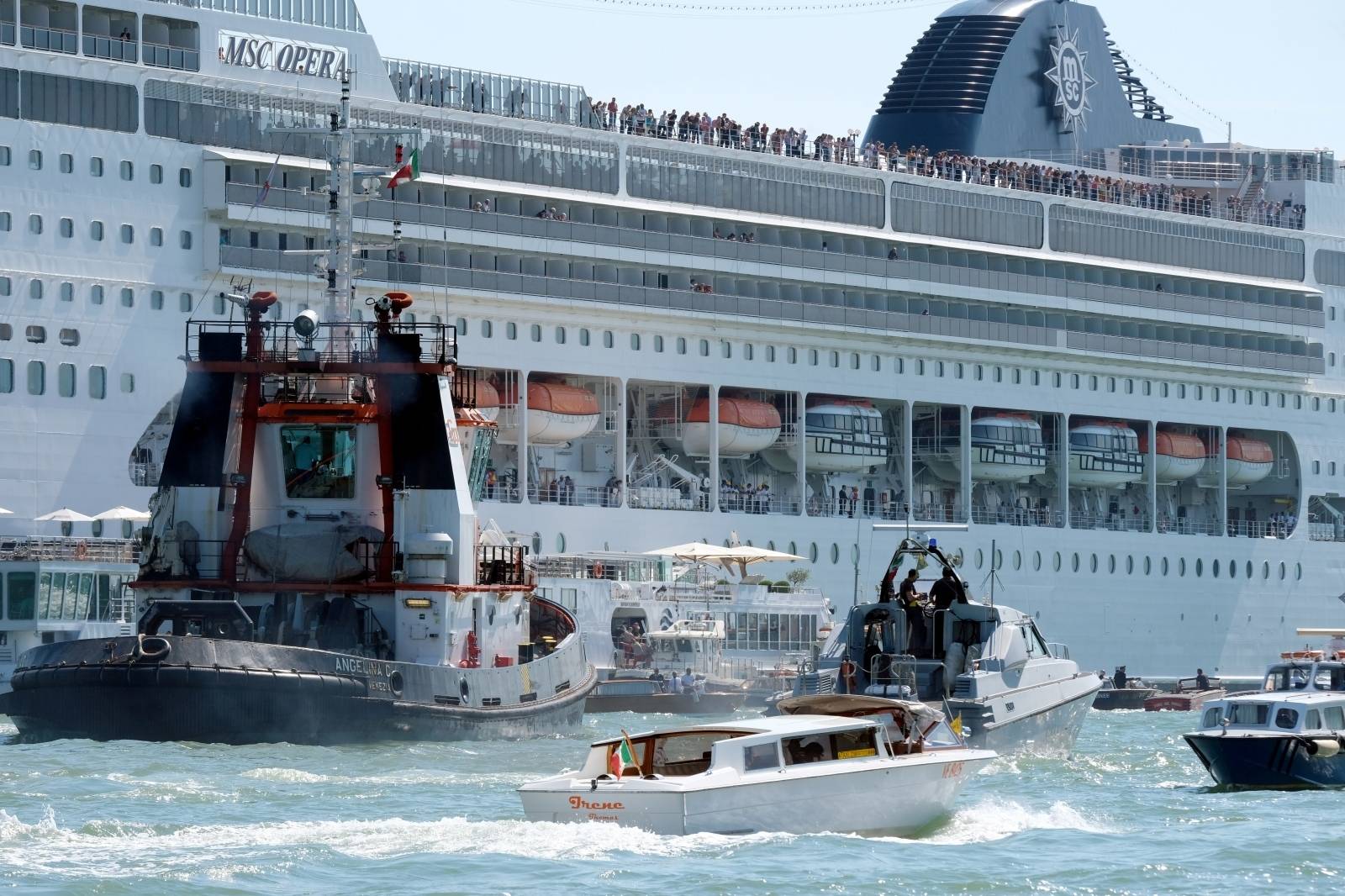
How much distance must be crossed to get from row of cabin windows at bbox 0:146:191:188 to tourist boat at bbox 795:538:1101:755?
23612mm

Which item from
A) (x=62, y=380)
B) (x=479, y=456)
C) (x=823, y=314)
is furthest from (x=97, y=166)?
(x=823, y=314)

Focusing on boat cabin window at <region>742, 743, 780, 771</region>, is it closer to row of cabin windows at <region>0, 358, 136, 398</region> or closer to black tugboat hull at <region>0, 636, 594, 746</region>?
black tugboat hull at <region>0, 636, 594, 746</region>

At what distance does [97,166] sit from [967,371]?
27119 mm

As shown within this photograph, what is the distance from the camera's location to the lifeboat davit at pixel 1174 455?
78688 mm

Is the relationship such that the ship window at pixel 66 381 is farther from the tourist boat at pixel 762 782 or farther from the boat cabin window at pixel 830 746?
the boat cabin window at pixel 830 746

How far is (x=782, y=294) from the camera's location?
227ft

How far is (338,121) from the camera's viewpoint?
44.3m

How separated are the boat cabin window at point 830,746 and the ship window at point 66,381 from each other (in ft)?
103

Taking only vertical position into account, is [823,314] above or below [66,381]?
above

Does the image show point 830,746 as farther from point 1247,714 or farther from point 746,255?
point 746,255

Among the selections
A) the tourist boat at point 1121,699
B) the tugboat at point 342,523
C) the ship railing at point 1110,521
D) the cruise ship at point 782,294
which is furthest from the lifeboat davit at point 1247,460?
the tugboat at point 342,523

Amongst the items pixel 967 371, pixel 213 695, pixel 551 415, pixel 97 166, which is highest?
pixel 97 166

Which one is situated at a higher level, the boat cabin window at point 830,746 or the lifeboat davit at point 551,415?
the lifeboat davit at point 551,415

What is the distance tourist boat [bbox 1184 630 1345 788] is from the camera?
33688mm
